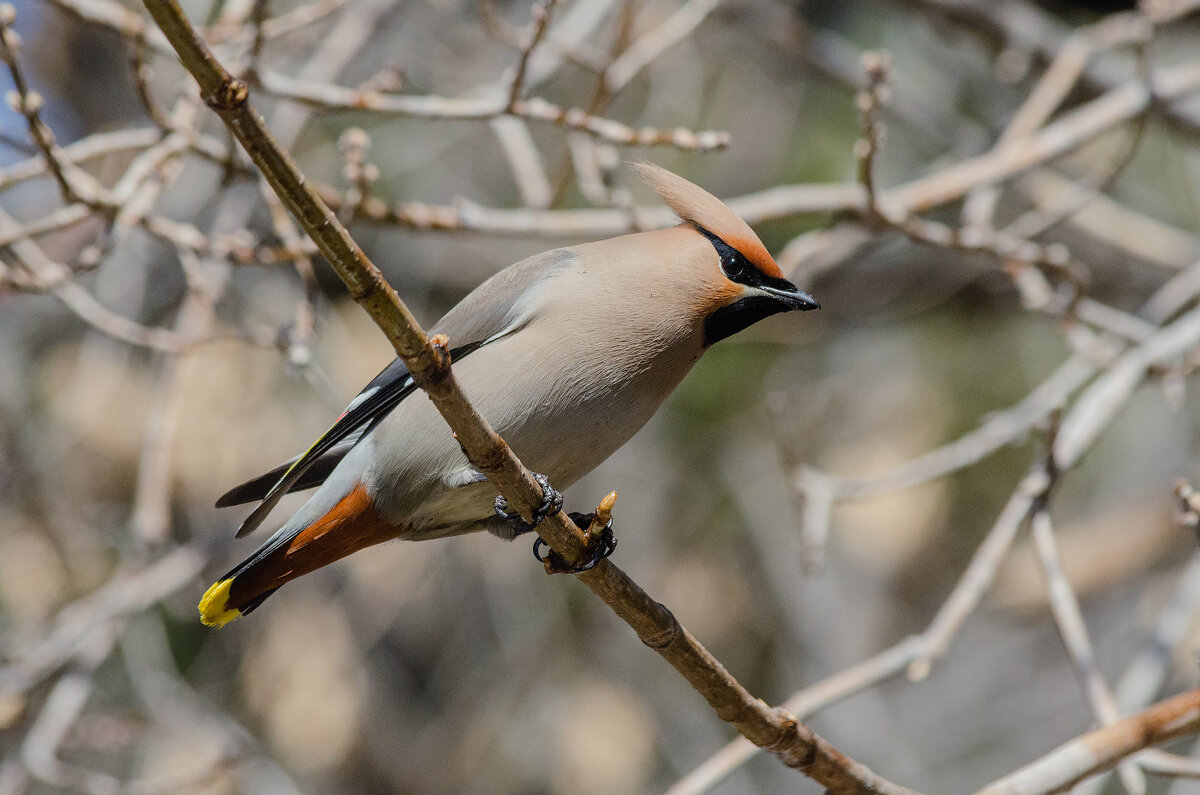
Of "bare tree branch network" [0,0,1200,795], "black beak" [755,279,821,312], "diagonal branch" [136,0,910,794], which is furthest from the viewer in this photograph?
"bare tree branch network" [0,0,1200,795]

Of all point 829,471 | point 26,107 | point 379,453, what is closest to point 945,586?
point 829,471

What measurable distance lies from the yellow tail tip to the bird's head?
1.24 metres

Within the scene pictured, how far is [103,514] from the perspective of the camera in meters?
5.29

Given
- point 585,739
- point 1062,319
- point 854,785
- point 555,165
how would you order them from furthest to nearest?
1. point 555,165
2. point 585,739
3. point 1062,319
4. point 854,785

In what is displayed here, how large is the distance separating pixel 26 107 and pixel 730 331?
168cm

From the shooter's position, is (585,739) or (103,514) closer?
(103,514)

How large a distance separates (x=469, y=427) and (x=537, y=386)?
659 mm

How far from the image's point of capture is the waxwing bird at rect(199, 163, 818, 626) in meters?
2.58

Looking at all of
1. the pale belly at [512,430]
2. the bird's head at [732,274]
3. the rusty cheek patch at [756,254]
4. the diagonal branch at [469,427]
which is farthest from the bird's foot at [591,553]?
the rusty cheek patch at [756,254]

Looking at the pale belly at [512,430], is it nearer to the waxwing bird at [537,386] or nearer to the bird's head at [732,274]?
the waxwing bird at [537,386]

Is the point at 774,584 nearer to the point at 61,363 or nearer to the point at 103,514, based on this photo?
the point at 103,514

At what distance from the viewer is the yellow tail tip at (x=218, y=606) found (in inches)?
104

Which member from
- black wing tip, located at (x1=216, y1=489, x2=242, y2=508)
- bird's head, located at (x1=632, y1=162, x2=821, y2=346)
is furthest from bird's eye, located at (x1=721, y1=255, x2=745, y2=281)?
black wing tip, located at (x1=216, y1=489, x2=242, y2=508)

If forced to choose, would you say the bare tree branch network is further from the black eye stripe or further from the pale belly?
the pale belly
